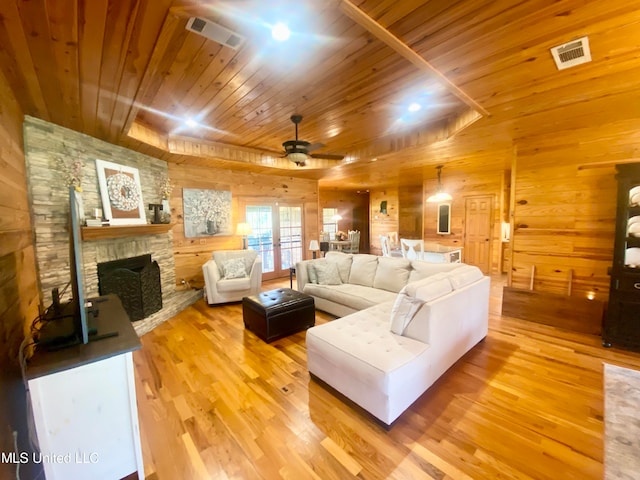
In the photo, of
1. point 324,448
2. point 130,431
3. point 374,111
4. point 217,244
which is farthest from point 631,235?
point 217,244

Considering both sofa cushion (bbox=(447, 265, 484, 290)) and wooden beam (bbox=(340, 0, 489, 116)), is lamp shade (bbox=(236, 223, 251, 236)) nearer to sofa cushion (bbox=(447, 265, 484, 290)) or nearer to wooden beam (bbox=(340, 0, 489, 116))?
sofa cushion (bbox=(447, 265, 484, 290))

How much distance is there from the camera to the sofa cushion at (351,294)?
3.34 metres

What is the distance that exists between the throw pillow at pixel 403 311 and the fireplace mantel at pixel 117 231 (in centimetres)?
344

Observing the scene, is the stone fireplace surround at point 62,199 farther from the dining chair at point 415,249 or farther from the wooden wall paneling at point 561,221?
the wooden wall paneling at point 561,221

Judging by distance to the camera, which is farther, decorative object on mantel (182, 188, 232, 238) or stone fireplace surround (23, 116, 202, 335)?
decorative object on mantel (182, 188, 232, 238)

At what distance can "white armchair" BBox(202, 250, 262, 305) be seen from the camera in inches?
172

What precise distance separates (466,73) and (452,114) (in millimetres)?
1292

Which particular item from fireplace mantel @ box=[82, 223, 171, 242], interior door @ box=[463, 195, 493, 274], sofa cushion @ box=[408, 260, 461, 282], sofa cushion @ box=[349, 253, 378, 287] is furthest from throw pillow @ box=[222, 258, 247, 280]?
interior door @ box=[463, 195, 493, 274]

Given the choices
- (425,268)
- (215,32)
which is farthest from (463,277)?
(215,32)

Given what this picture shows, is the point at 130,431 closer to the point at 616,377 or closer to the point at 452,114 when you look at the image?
the point at 616,377

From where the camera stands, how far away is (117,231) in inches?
131

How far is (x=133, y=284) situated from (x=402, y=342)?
11.8 feet

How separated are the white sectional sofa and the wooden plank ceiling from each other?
1.77 metres

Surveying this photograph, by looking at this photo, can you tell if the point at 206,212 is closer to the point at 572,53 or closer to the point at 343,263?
the point at 343,263
